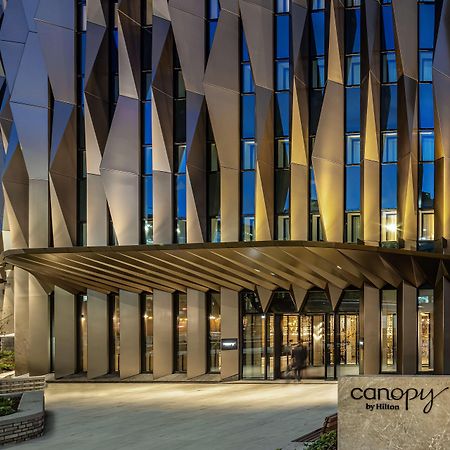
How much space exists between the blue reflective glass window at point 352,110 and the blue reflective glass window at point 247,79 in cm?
349

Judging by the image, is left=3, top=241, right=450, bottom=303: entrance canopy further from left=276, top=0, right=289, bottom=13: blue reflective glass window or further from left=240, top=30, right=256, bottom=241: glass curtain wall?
left=276, top=0, right=289, bottom=13: blue reflective glass window

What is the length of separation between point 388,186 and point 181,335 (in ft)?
32.1

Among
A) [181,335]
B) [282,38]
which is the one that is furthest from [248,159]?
[181,335]

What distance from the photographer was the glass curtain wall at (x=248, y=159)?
28.4 meters

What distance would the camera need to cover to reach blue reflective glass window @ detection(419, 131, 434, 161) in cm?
2789

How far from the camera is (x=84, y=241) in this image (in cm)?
3134

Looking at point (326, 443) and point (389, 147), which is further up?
point (389, 147)

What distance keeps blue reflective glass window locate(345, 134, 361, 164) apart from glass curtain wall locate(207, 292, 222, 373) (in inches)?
285

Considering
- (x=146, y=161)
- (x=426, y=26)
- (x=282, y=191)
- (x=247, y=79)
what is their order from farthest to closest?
(x=146, y=161) < (x=247, y=79) < (x=282, y=191) < (x=426, y=26)

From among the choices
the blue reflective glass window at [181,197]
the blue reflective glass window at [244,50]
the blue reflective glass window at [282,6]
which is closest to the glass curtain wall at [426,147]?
the blue reflective glass window at [282,6]

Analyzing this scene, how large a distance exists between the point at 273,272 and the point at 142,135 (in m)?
8.07

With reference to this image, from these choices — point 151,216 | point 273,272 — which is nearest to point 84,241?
point 151,216

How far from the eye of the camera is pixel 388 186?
27.9 meters

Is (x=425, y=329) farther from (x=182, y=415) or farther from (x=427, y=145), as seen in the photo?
(x=182, y=415)
